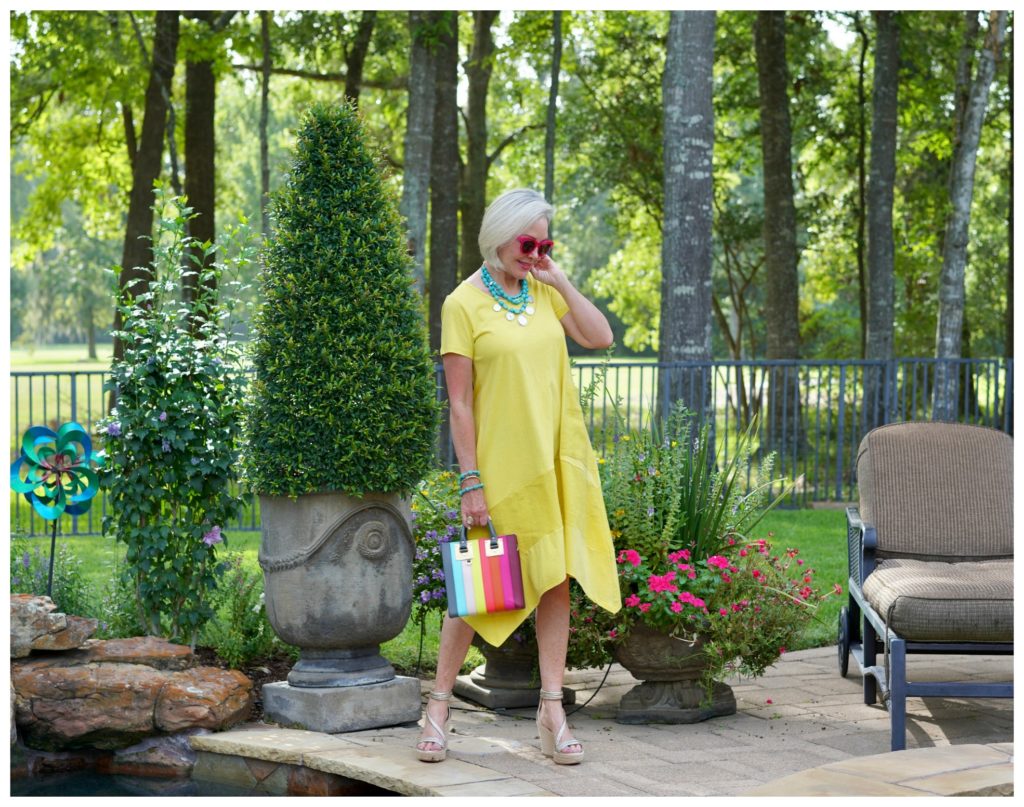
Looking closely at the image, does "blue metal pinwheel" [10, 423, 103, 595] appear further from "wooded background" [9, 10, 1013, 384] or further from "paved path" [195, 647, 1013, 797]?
"wooded background" [9, 10, 1013, 384]

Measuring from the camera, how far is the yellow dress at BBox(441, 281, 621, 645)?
4.48 m

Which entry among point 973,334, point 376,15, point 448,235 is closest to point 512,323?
point 448,235

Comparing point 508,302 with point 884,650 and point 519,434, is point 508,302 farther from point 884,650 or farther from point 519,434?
point 884,650

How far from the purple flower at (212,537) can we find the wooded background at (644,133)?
3962mm

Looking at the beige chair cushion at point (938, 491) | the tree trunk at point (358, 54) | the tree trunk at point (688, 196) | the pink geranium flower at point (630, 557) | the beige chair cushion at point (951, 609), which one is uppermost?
the tree trunk at point (358, 54)

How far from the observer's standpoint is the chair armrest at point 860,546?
5.42 m

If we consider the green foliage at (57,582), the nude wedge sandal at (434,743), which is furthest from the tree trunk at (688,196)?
the nude wedge sandal at (434,743)

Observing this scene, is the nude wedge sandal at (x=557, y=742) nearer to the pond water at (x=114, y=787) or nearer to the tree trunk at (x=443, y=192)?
the pond water at (x=114, y=787)

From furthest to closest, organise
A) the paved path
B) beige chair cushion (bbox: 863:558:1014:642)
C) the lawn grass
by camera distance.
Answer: the lawn grass
beige chair cushion (bbox: 863:558:1014:642)
the paved path

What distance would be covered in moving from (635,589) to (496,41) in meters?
16.4

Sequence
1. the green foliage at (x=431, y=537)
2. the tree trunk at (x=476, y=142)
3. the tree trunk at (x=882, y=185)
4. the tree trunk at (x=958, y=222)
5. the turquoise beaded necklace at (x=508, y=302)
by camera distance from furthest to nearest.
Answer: the tree trunk at (x=476, y=142)
the tree trunk at (x=882, y=185)
the tree trunk at (x=958, y=222)
the green foliage at (x=431, y=537)
the turquoise beaded necklace at (x=508, y=302)

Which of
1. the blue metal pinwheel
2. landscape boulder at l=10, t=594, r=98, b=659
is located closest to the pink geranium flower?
landscape boulder at l=10, t=594, r=98, b=659

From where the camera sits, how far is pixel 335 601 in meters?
5.01

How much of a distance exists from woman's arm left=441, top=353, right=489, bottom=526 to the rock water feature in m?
1.31
